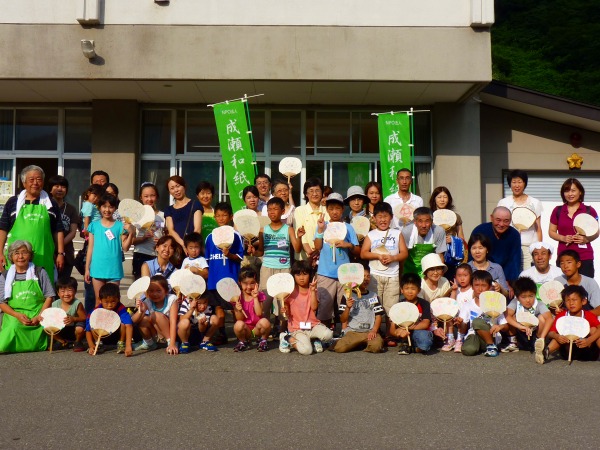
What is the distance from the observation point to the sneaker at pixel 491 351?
24.7 ft

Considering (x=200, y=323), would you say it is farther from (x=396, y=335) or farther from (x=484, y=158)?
(x=484, y=158)

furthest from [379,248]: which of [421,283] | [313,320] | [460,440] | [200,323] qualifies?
[460,440]

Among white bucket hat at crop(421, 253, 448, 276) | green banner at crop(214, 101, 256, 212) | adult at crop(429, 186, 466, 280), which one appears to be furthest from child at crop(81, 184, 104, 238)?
adult at crop(429, 186, 466, 280)

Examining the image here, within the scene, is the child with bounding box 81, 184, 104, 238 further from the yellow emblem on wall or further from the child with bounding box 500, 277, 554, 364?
the yellow emblem on wall

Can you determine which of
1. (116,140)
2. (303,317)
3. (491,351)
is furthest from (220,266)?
(116,140)

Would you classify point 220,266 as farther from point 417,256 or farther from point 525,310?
point 525,310

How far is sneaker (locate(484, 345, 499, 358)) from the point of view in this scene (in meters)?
7.53

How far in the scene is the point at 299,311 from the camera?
7.82m

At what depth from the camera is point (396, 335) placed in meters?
7.80

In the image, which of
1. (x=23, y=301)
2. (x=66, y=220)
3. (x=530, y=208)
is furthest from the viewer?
(x=530, y=208)

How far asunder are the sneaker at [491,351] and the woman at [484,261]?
70 centimetres

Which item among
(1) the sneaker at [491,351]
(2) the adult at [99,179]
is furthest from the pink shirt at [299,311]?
(2) the adult at [99,179]

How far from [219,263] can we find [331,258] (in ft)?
4.10

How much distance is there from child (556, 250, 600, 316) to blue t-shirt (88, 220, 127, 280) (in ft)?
15.9
